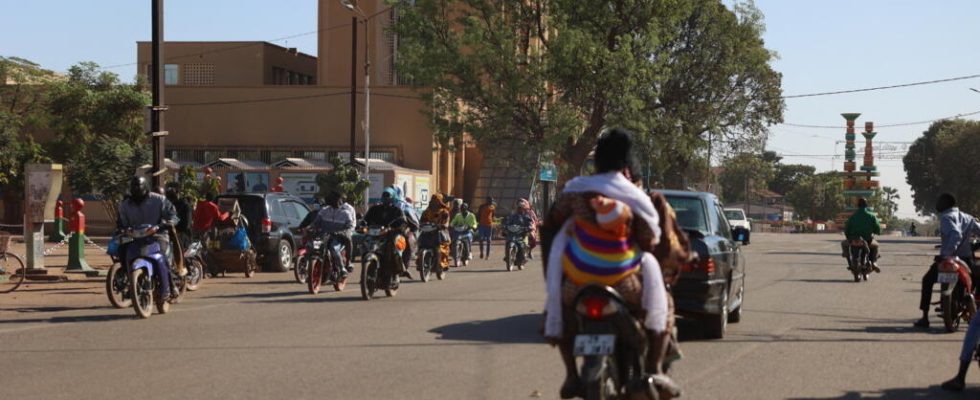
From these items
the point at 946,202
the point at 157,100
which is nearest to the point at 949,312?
the point at 946,202

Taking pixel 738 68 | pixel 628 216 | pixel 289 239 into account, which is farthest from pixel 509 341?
pixel 738 68

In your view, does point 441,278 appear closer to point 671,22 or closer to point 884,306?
point 884,306

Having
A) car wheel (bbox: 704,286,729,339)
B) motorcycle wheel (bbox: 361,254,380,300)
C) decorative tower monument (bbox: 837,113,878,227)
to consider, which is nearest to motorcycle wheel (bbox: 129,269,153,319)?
motorcycle wheel (bbox: 361,254,380,300)

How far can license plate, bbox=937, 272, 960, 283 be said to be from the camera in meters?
13.9

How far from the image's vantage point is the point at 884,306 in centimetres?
1881

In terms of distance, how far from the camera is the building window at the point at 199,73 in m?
69.1

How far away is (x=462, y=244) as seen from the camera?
30.4 meters

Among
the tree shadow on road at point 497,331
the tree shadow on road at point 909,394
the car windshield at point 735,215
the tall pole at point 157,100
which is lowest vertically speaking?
the car windshield at point 735,215

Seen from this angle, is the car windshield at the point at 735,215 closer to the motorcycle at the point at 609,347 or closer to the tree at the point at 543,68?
the tree at the point at 543,68

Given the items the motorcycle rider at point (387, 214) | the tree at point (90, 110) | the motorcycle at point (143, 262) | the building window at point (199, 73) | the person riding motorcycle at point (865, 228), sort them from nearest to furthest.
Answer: the motorcycle at point (143, 262), the motorcycle rider at point (387, 214), the person riding motorcycle at point (865, 228), the tree at point (90, 110), the building window at point (199, 73)

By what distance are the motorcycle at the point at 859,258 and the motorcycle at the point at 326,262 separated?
11.4 metres

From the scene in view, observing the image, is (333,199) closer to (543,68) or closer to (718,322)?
(718,322)

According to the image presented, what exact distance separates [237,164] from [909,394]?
46469mm

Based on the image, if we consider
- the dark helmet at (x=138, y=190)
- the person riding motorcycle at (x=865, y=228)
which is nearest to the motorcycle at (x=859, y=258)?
the person riding motorcycle at (x=865, y=228)
